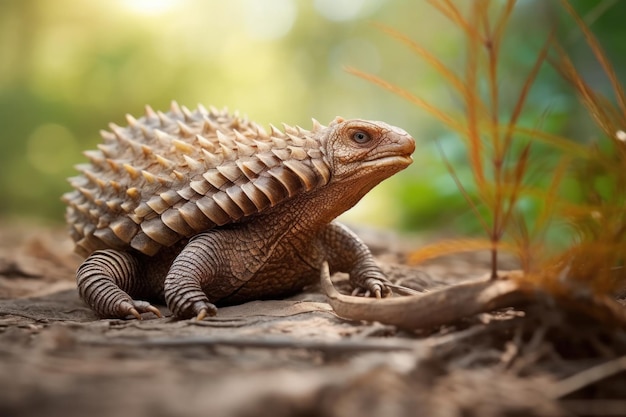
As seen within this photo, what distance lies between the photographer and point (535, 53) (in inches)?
330

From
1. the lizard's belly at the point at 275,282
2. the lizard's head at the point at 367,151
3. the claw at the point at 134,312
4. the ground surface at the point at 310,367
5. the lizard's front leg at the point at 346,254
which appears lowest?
the ground surface at the point at 310,367

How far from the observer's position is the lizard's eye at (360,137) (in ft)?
11.3

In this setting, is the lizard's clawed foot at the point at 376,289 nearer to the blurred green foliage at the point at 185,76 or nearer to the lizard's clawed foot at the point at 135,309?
the lizard's clawed foot at the point at 135,309

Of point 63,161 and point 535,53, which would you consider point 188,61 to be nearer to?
point 63,161

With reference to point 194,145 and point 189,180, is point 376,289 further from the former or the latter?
point 194,145

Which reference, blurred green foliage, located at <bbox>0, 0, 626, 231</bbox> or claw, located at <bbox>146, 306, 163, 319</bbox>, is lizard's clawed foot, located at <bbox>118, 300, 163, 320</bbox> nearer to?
claw, located at <bbox>146, 306, 163, 319</bbox>

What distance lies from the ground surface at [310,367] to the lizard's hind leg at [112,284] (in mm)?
231

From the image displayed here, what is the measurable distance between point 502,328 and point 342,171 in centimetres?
138

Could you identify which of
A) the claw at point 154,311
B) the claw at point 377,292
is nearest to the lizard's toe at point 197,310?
the claw at point 154,311

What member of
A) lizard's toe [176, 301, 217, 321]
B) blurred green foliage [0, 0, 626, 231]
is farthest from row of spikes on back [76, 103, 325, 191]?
blurred green foliage [0, 0, 626, 231]

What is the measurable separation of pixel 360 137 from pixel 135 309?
5.51 feet

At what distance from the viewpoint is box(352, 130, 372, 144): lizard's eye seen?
346 centimetres

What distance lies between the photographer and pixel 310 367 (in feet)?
6.84

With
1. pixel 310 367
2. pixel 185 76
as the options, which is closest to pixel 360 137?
pixel 310 367
